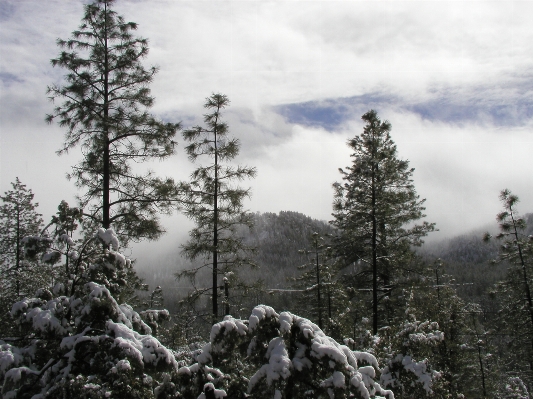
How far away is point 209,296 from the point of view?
45.8 feet

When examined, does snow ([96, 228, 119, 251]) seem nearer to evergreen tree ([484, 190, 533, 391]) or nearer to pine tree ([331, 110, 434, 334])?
pine tree ([331, 110, 434, 334])

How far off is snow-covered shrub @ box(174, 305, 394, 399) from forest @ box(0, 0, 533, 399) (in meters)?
0.02

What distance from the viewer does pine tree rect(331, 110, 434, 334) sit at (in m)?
14.6

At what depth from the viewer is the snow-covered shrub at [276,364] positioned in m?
3.58

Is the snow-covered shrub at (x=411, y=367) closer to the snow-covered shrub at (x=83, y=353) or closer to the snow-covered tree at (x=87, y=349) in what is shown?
the snow-covered tree at (x=87, y=349)

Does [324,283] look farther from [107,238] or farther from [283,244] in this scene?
[283,244]

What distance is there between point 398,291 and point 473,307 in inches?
415

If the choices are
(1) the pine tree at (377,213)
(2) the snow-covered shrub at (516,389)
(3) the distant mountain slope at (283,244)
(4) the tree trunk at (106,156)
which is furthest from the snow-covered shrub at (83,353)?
(3) the distant mountain slope at (283,244)

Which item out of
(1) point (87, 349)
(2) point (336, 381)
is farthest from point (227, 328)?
(1) point (87, 349)

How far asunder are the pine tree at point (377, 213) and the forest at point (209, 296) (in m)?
0.08

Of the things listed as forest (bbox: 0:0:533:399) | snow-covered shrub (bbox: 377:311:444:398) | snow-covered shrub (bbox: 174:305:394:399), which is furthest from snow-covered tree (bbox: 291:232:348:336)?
snow-covered shrub (bbox: 174:305:394:399)

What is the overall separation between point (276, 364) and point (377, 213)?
11499 millimetres

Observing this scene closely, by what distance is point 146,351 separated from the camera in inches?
159

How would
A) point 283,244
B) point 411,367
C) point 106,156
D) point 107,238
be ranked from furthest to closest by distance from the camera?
point 283,244 → point 106,156 → point 411,367 → point 107,238
